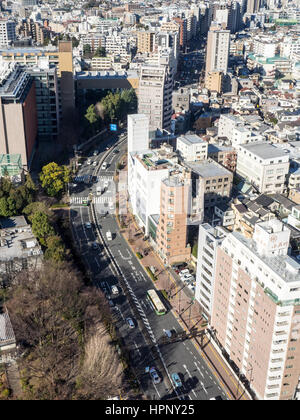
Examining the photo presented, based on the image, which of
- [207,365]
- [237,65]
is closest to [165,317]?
[207,365]

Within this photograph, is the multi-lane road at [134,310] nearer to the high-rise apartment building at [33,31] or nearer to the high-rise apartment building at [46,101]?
the high-rise apartment building at [46,101]

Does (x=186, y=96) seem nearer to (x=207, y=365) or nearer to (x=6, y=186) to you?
(x=6, y=186)

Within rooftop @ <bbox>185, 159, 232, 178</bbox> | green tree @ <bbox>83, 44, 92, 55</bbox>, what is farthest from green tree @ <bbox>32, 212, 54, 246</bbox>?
green tree @ <bbox>83, 44, 92, 55</bbox>

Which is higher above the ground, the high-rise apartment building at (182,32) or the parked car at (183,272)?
the high-rise apartment building at (182,32)

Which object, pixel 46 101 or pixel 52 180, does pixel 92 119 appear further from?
pixel 52 180

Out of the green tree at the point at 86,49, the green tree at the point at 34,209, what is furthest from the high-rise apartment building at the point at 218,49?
the green tree at the point at 34,209

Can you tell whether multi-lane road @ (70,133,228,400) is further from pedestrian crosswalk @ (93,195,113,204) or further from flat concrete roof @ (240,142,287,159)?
flat concrete roof @ (240,142,287,159)
